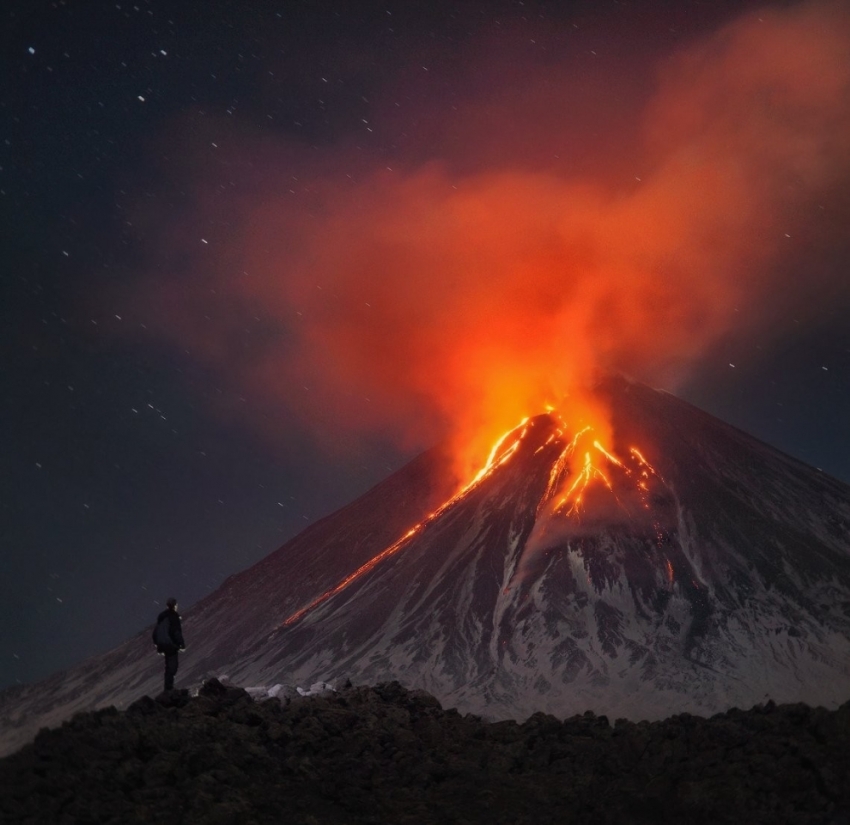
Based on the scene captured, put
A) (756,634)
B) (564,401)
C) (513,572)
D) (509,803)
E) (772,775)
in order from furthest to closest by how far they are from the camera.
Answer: (564,401) → (513,572) → (756,634) → (509,803) → (772,775)

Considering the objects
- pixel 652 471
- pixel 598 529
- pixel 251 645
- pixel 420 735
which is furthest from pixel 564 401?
pixel 420 735

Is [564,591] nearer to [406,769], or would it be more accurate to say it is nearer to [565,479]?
[565,479]

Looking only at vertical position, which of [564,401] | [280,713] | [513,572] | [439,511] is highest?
[564,401]

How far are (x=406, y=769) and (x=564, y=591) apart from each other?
48.8 metres

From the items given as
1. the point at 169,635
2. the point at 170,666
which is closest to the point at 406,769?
the point at 170,666

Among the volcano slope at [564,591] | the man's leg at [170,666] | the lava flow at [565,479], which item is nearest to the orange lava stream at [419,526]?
the lava flow at [565,479]

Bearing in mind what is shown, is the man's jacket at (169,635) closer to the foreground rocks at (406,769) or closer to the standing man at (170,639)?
the standing man at (170,639)

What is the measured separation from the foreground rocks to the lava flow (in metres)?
55.0

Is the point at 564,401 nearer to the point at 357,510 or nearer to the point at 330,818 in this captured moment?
the point at 357,510

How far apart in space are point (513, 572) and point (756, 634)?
55.0 feet

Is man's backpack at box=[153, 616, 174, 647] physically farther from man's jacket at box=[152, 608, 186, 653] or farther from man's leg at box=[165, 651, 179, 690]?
man's leg at box=[165, 651, 179, 690]

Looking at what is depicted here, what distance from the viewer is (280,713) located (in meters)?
18.9

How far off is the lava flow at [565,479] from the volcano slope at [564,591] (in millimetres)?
243

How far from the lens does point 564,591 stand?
6456 cm
